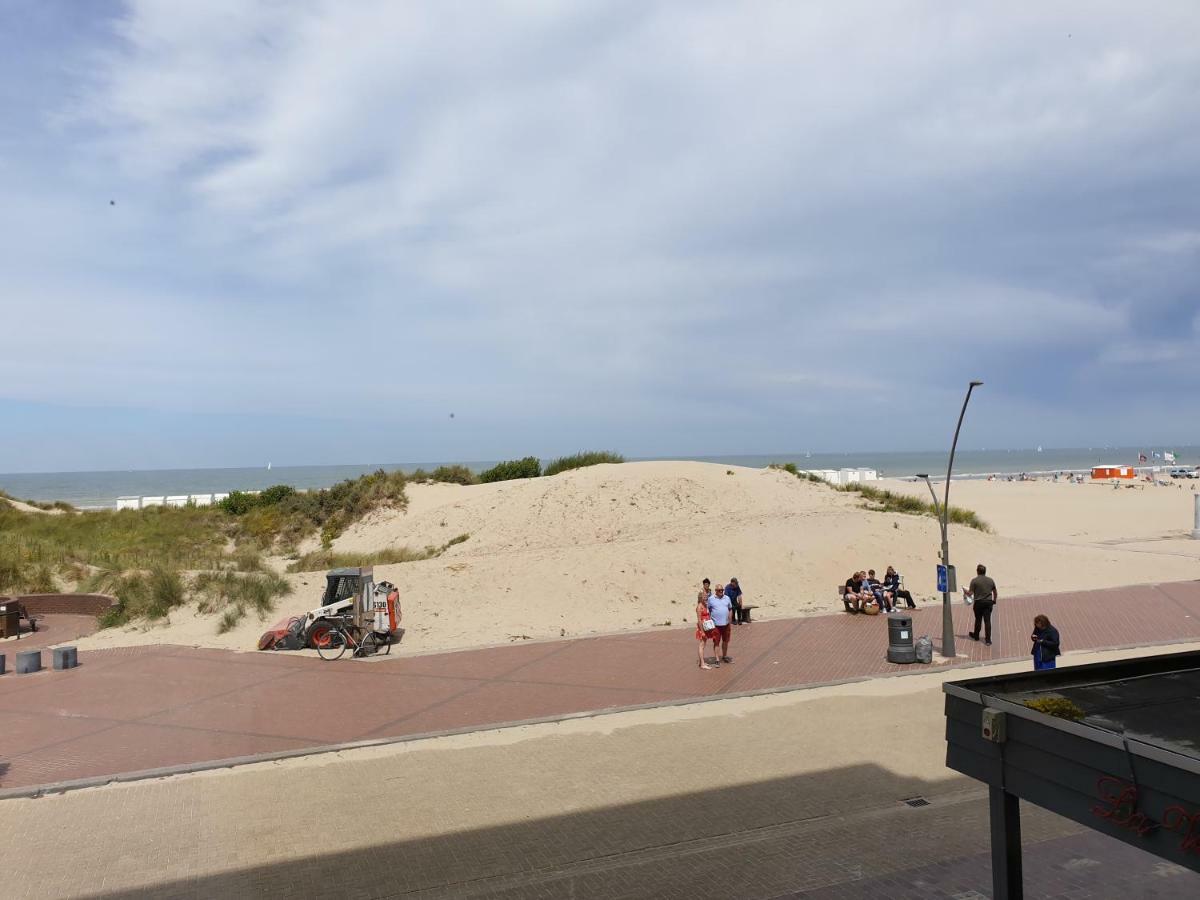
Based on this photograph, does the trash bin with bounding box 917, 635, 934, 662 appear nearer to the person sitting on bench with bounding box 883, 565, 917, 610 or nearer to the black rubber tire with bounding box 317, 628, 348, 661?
the person sitting on bench with bounding box 883, 565, 917, 610

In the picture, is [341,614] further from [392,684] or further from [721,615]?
[721,615]

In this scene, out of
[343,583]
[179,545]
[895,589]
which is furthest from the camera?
[179,545]

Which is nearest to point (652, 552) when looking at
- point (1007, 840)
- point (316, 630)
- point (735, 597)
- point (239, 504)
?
point (735, 597)

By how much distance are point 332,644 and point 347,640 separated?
51 cm

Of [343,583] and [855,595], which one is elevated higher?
[343,583]

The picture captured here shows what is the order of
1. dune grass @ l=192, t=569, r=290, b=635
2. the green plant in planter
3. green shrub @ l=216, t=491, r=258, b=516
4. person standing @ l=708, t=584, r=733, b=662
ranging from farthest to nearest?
green shrub @ l=216, t=491, r=258, b=516 < dune grass @ l=192, t=569, r=290, b=635 < person standing @ l=708, t=584, r=733, b=662 < the green plant in planter

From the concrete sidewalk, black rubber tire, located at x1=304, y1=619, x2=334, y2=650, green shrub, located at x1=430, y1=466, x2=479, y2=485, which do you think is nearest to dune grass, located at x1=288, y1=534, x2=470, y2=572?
black rubber tire, located at x1=304, y1=619, x2=334, y2=650

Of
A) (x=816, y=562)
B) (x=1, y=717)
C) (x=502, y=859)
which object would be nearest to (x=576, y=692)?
(x=502, y=859)

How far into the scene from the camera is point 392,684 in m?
15.5

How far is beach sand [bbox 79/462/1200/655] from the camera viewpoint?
2191 centimetres

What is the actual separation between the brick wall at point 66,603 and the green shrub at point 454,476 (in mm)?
25743

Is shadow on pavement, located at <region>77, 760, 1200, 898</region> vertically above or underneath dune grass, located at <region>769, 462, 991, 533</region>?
underneath

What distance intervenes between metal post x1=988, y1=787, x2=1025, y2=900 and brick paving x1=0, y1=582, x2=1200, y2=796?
8.13 m

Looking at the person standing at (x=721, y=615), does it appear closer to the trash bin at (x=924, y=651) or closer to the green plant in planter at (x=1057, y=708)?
the trash bin at (x=924, y=651)
